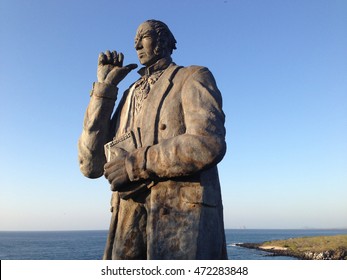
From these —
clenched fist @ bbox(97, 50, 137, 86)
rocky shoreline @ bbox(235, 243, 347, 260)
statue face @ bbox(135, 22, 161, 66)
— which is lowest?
rocky shoreline @ bbox(235, 243, 347, 260)

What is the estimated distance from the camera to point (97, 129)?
5383 mm

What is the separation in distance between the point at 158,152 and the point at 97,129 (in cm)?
139

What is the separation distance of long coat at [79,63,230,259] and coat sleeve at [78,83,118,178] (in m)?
0.40

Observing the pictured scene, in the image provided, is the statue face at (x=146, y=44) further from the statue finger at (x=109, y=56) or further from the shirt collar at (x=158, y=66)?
the statue finger at (x=109, y=56)

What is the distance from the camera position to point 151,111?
16.2ft

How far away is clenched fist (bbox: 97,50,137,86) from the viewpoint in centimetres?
539

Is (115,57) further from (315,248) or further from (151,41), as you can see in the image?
(315,248)

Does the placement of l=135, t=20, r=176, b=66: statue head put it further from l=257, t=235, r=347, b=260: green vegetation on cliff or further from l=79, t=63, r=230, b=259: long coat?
l=257, t=235, r=347, b=260: green vegetation on cliff

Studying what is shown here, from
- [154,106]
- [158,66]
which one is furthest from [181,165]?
[158,66]

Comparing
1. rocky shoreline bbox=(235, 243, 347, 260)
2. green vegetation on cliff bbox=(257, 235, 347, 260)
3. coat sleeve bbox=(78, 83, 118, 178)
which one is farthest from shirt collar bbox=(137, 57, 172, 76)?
green vegetation on cliff bbox=(257, 235, 347, 260)

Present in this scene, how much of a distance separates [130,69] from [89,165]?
145 cm

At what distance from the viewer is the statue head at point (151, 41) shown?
5.36 m

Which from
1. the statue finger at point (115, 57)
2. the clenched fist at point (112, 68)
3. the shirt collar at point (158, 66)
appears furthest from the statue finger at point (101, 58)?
the shirt collar at point (158, 66)
